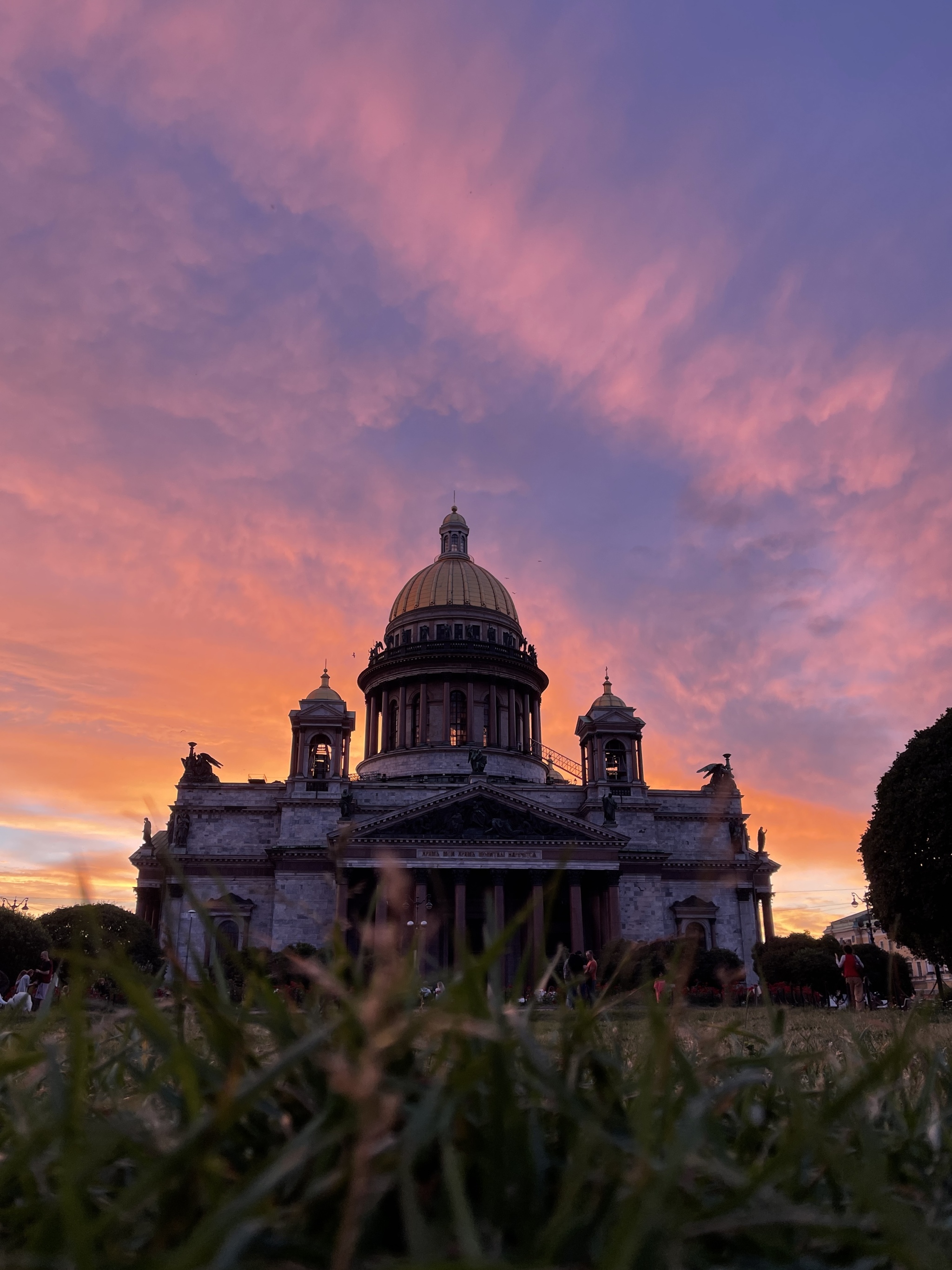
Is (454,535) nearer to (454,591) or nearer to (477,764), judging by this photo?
(454,591)

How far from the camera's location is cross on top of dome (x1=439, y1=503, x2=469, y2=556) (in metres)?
77.8

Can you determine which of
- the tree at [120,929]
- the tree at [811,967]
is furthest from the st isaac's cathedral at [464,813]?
the tree at [811,967]

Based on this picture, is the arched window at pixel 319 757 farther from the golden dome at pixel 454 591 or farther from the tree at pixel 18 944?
the tree at pixel 18 944

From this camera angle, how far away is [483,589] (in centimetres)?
7188

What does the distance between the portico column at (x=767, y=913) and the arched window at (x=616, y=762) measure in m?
11.4

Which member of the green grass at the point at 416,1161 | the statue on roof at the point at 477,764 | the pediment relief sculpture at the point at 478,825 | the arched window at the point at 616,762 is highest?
the arched window at the point at 616,762

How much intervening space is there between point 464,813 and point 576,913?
25.9 ft

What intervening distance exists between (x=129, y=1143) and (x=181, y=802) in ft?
192

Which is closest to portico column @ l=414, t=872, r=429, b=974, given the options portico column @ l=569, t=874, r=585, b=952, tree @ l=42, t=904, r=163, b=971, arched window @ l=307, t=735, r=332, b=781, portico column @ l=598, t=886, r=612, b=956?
tree @ l=42, t=904, r=163, b=971

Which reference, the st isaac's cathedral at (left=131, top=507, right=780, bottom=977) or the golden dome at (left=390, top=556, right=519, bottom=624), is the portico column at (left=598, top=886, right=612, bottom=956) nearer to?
the st isaac's cathedral at (left=131, top=507, right=780, bottom=977)

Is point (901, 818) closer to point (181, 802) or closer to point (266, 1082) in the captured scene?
point (266, 1082)

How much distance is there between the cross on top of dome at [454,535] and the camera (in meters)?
77.8

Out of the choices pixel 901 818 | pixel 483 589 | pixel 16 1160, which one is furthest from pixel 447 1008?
pixel 483 589

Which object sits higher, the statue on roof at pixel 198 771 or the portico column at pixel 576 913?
the statue on roof at pixel 198 771
